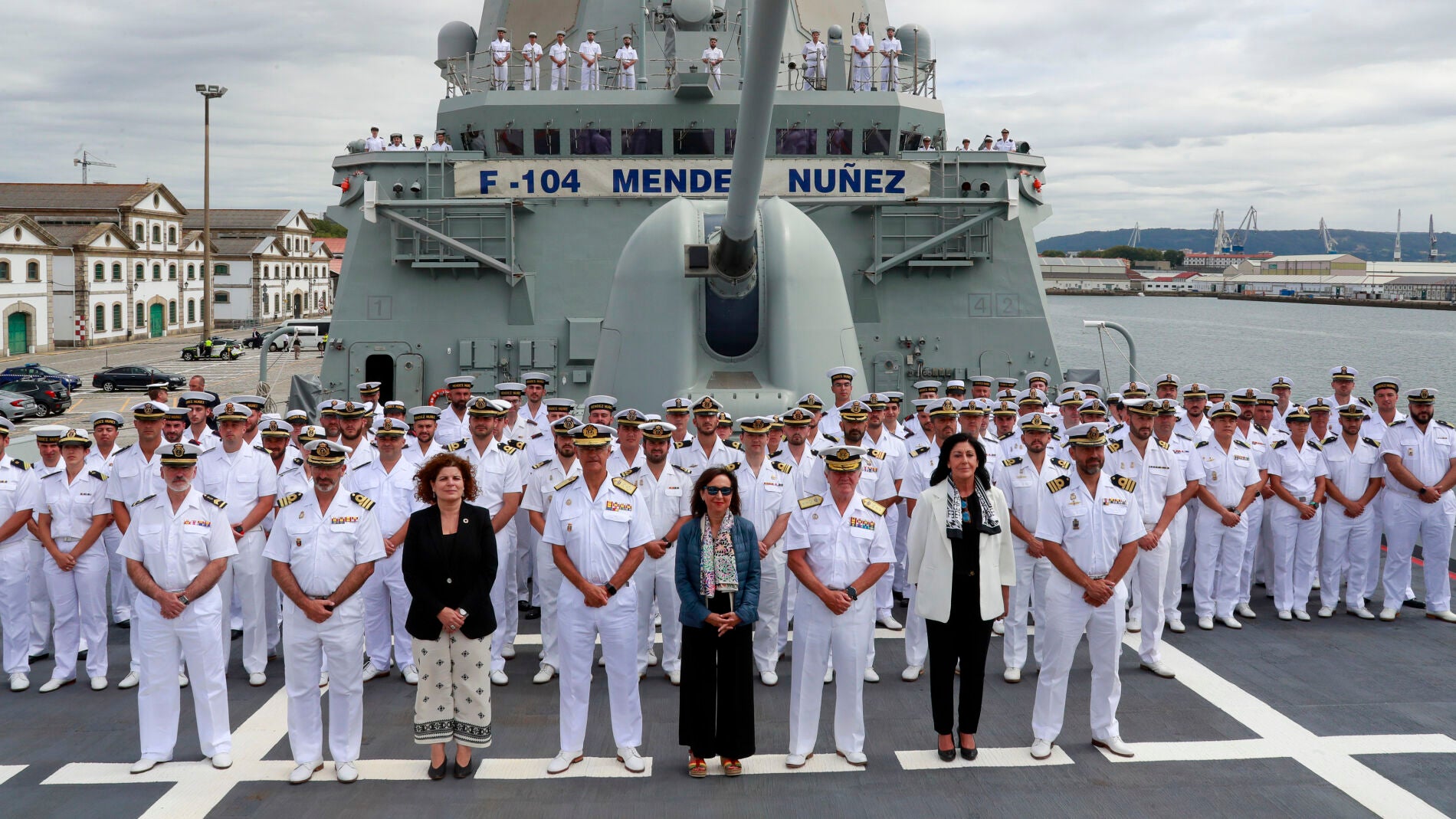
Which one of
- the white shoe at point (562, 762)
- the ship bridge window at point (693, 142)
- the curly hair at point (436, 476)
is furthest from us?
the ship bridge window at point (693, 142)

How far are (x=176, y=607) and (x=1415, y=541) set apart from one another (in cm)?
792

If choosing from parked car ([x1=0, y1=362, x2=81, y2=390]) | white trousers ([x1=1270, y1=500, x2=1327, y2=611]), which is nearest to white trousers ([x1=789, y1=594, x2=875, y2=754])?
white trousers ([x1=1270, y1=500, x2=1327, y2=611])

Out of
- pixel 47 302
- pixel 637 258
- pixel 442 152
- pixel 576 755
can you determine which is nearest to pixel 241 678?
pixel 576 755

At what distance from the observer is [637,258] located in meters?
7.75

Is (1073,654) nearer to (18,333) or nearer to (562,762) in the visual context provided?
(562,762)

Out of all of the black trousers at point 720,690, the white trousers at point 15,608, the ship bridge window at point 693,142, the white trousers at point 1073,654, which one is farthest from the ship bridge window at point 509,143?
the white trousers at point 1073,654

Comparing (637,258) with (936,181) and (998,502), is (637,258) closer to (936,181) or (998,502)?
(998,502)

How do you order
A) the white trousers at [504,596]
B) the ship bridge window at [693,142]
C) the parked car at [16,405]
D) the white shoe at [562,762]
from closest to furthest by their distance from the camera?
1. the white shoe at [562,762]
2. the white trousers at [504,596]
3. the ship bridge window at [693,142]
4. the parked car at [16,405]

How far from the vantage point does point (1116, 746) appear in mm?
5117

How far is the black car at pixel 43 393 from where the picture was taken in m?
25.6

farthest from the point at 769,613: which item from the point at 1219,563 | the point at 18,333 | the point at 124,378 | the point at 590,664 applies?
the point at 18,333

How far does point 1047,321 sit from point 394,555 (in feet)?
25.4

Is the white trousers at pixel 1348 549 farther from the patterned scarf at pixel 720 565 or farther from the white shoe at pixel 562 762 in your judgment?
the white shoe at pixel 562 762

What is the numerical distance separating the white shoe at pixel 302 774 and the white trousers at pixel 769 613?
2.58 meters
